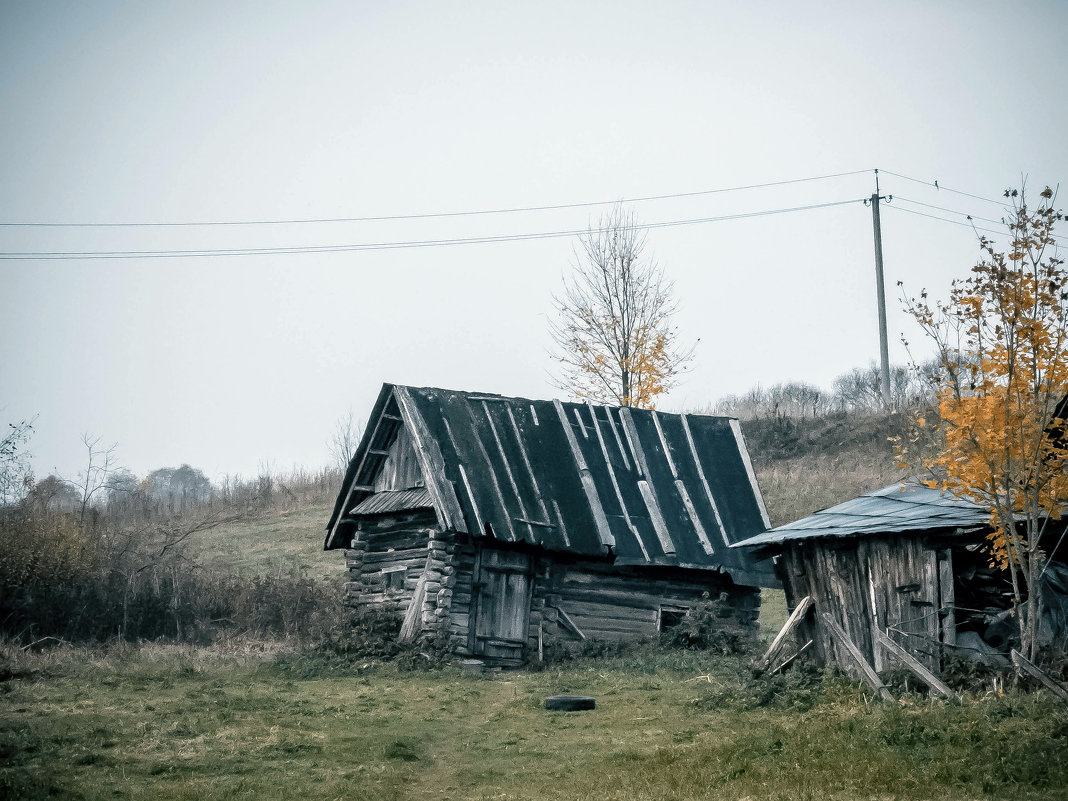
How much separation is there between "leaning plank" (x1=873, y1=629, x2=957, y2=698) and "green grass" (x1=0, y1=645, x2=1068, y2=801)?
1.31 feet

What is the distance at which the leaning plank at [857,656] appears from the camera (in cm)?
1340

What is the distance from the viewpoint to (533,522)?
860 inches

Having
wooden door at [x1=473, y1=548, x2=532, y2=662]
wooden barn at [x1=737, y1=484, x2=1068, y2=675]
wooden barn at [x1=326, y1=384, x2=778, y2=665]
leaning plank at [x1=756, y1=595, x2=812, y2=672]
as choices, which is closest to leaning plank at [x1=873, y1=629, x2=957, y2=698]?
wooden barn at [x1=737, y1=484, x2=1068, y2=675]

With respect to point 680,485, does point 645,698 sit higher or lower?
lower

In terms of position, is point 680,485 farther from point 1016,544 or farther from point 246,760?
point 246,760

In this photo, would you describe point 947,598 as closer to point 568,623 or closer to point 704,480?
point 568,623

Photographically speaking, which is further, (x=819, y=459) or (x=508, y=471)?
(x=819, y=459)

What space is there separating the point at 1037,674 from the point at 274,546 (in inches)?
1204

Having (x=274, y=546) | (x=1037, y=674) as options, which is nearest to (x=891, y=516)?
(x=1037, y=674)

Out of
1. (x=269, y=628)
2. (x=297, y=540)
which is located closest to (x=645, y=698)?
(x=269, y=628)

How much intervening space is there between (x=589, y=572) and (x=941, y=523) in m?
9.85

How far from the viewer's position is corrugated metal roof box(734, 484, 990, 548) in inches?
562

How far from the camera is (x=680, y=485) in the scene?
24750 mm

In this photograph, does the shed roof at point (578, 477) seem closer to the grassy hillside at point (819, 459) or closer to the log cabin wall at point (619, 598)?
the log cabin wall at point (619, 598)
